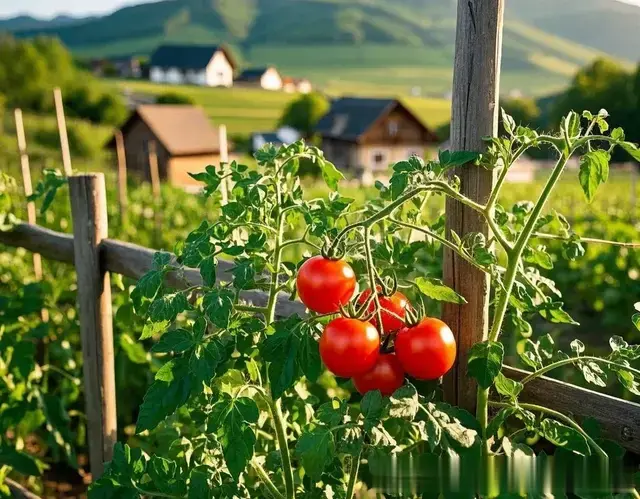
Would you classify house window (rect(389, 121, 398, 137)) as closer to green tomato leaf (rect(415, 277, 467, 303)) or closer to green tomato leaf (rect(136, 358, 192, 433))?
green tomato leaf (rect(415, 277, 467, 303))

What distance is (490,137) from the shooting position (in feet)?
5.45

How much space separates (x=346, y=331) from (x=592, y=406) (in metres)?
0.70

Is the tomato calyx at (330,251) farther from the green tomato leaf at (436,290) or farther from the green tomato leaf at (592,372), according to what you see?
the green tomato leaf at (592,372)

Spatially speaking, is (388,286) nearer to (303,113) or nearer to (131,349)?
(131,349)

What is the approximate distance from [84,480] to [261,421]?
6.60ft

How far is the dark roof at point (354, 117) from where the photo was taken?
4812cm

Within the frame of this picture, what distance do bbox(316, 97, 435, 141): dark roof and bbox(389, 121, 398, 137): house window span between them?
105 centimetres

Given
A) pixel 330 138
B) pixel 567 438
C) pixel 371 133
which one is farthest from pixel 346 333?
pixel 330 138

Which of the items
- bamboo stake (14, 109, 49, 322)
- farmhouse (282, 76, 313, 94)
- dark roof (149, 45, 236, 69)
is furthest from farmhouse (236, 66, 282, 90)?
bamboo stake (14, 109, 49, 322)

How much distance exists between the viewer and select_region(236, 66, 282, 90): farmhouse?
10575 centimetres

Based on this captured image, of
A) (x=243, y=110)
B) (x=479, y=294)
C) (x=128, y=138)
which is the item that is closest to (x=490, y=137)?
(x=479, y=294)

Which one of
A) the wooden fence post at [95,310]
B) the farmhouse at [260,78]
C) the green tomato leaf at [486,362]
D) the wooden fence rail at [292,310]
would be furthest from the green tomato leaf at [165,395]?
the farmhouse at [260,78]

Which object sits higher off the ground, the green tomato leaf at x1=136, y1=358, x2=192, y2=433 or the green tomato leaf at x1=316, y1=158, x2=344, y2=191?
the green tomato leaf at x1=316, y1=158, x2=344, y2=191

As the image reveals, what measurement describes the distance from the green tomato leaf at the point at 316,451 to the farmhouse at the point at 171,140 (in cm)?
3201
